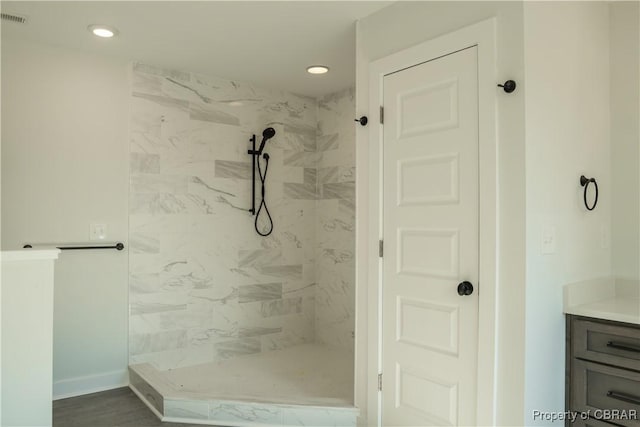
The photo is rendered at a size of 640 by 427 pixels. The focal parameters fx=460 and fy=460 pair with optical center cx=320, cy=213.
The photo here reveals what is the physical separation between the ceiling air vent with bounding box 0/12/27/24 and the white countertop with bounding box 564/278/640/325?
3.23 m

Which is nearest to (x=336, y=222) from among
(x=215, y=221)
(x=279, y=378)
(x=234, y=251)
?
(x=234, y=251)

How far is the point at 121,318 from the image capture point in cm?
331

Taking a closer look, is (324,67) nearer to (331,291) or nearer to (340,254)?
(340,254)

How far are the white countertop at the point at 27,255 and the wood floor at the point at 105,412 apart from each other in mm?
1181

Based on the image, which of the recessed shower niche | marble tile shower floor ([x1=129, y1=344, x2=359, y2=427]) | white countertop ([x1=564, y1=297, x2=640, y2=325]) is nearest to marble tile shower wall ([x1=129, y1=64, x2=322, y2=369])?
the recessed shower niche

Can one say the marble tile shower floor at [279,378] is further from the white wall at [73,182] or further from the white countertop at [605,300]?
the white countertop at [605,300]

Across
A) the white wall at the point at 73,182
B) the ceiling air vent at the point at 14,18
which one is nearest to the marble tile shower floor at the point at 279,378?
the white wall at the point at 73,182

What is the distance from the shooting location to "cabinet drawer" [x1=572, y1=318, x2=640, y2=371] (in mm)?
1880

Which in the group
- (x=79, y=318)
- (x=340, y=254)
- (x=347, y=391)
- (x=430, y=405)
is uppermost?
(x=340, y=254)

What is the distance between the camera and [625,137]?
7.91 ft

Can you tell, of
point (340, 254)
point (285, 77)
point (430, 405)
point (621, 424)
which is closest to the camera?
point (621, 424)

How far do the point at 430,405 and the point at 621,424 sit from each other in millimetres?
776

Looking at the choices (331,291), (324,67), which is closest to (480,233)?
(324,67)

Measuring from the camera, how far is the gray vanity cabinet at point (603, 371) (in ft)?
6.18
